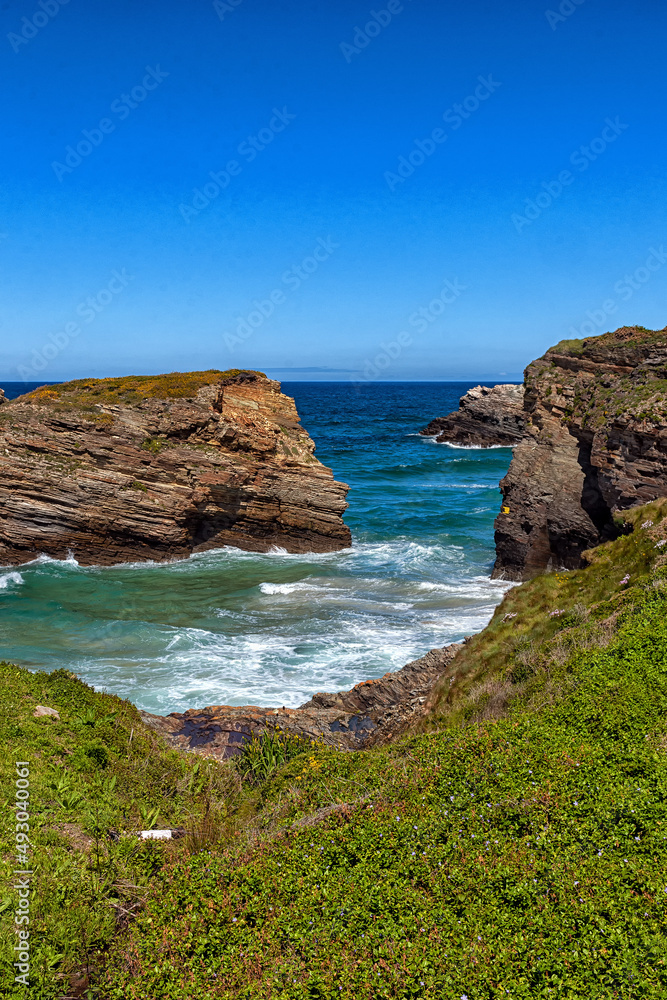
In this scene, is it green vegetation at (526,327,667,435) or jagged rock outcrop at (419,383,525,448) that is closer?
green vegetation at (526,327,667,435)

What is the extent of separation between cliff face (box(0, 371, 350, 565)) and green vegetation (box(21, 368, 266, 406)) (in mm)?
102

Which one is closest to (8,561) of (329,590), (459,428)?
(329,590)

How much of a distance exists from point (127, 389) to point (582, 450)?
76.8ft

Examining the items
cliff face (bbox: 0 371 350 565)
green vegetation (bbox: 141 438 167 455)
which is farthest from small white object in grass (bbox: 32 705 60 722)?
green vegetation (bbox: 141 438 167 455)

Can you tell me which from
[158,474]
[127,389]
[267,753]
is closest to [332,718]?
[267,753]

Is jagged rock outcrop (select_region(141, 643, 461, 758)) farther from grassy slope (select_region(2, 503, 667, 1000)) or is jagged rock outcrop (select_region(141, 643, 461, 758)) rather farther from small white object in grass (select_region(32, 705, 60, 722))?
grassy slope (select_region(2, 503, 667, 1000))

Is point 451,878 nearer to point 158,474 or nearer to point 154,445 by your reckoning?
point 158,474

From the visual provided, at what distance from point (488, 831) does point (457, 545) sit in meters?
29.6

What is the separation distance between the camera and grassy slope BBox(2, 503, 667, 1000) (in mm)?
5191

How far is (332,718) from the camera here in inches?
555

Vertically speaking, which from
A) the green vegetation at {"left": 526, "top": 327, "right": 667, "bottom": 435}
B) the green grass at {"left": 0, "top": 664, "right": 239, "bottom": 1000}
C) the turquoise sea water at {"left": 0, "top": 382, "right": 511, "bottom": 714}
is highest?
the green vegetation at {"left": 526, "top": 327, "right": 667, "bottom": 435}

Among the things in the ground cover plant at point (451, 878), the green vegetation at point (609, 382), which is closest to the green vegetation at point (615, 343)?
the green vegetation at point (609, 382)

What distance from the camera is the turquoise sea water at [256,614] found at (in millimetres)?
18500

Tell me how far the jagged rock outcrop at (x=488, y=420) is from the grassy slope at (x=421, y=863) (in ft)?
244
